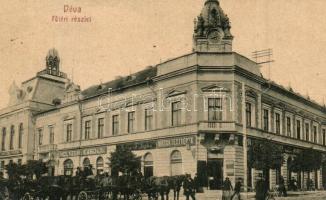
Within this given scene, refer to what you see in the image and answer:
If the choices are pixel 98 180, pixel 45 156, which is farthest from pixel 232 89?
pixel 45 156

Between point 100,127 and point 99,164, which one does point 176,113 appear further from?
point 99,164

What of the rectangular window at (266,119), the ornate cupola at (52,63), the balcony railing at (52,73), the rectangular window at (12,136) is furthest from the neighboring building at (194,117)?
the ornate cupola at (52,63)

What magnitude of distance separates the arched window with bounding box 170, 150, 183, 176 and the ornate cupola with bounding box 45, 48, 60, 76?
25.0 meters

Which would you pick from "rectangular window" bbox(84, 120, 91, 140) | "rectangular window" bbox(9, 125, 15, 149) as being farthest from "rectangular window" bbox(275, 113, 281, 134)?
"rectangular window" bbox(9, 125, 15, 149)

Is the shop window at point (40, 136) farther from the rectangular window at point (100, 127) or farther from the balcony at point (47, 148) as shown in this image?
the rectangular window at point (100, 127)

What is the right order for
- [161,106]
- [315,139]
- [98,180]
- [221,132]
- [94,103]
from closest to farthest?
1. [98,180]
2. [221,132]
3. [161,106]
4. [94,103]
5. [315,139]

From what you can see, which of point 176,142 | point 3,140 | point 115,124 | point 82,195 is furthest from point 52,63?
point 82,195

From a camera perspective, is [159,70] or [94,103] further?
[94,103]

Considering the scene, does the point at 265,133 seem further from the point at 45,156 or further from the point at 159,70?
the point at 45,156

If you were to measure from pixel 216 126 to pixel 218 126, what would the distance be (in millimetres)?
123

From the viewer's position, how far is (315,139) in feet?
126

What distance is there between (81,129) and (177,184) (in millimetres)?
17830

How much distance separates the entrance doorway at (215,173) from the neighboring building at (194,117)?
0.06 metres

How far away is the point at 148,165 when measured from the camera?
28.7 m
